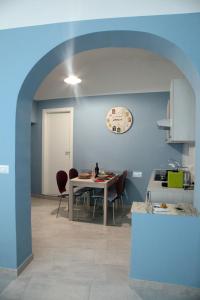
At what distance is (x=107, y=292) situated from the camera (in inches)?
76.7

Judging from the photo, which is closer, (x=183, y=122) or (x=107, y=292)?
(x=107, y=292)

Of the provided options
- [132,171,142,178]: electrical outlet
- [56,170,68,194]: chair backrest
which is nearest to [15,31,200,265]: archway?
[56,170,68,194]: chair backrest

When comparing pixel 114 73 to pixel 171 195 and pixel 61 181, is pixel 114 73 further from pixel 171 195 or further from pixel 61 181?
pixel 171 195

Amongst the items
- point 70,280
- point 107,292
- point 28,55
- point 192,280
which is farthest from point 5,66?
point 192,280

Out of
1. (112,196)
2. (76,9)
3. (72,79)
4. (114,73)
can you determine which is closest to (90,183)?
(112,196)

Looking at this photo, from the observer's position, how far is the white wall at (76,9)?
6.03 ft

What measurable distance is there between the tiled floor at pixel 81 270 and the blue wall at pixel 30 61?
29 cm

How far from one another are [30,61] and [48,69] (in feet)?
0.78

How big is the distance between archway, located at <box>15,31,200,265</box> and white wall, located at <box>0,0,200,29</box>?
0.18m

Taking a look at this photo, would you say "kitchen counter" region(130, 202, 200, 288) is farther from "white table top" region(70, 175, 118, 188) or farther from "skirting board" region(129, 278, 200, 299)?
"white table top" region(70, 175, 118, 188)

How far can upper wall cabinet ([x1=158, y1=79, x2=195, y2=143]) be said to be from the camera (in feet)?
8.21

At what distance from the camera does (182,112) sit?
8.27 feet

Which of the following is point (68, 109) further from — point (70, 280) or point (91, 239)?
point (70, 280)

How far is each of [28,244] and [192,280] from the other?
5.43ft
